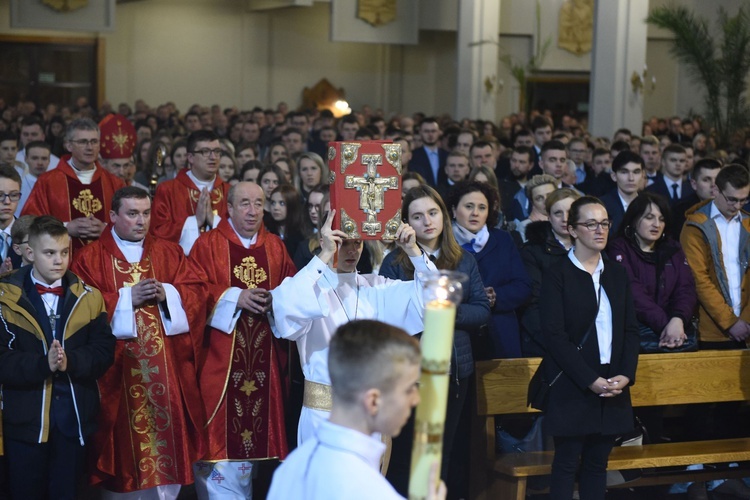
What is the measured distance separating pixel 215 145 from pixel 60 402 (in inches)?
104

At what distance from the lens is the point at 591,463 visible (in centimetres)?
542

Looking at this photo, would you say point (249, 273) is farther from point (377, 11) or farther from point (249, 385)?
point (377, 11)

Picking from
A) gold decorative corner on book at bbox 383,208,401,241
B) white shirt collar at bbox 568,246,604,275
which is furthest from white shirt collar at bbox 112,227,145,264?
white shirt collar at bbox 568,246,604,275

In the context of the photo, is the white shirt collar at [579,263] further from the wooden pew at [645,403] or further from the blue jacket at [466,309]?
the wooden pew at [645,403]

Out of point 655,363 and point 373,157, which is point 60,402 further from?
point 655,363

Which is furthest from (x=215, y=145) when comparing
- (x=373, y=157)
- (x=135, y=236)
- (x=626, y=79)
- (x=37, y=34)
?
(x=37, y=34)

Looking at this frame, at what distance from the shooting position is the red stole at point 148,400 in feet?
18.7

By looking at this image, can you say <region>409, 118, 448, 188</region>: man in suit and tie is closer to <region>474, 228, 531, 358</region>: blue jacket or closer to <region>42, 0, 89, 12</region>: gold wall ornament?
<region>474, 228, 531, 358</region>: blue jacket

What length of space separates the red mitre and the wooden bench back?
362 cm

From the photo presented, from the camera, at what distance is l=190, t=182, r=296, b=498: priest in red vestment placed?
19.3 feet

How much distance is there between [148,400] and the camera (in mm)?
5758

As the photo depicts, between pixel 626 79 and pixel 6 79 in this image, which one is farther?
pixel 6 79

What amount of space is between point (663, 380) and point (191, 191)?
3.39 meters

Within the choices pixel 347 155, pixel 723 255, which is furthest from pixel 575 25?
pixel 347 155
